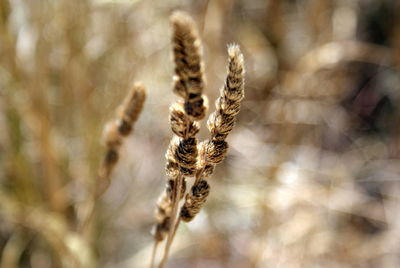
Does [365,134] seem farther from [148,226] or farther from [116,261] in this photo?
[116,261]

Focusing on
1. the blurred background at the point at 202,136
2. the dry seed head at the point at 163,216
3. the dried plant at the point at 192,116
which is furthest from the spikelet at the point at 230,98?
the blurred background at the point at 202,136

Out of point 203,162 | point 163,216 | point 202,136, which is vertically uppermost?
point 203,162

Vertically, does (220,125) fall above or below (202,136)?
above

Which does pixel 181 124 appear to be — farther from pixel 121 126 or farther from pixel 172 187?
pixel 121 126

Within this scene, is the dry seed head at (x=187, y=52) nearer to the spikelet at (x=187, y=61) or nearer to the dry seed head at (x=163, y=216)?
the spikelet at (x=187, y=61)

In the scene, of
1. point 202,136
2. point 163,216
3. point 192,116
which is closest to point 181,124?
point 192,116

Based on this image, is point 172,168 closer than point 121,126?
Yes

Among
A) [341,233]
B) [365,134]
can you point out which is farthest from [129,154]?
[365,134]

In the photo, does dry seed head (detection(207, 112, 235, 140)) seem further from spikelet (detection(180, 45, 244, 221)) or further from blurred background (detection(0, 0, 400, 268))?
blurred background (detection(0, 0, 400, 268))
